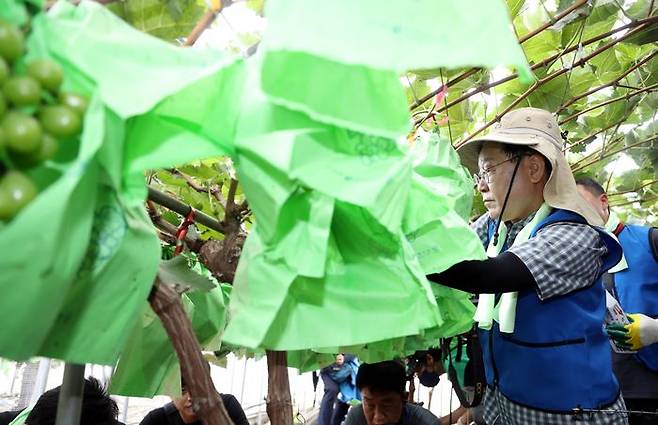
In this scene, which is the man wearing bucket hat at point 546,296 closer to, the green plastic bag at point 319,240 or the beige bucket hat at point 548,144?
the beige bucket hat at point 548,144

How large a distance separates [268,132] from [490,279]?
0.51 m

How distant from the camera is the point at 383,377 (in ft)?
6.12

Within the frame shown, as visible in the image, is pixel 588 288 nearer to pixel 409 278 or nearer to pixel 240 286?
pixel 409 278

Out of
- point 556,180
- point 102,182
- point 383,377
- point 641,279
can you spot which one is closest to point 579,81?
point 641,279

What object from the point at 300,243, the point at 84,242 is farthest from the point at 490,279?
the point at 84,242

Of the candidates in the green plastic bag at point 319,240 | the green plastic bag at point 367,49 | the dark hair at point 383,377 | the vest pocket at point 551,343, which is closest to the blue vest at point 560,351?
the vest pocket at point 551,343

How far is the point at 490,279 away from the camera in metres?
0.84

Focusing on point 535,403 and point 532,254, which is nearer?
point 532,254

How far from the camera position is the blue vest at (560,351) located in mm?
1028

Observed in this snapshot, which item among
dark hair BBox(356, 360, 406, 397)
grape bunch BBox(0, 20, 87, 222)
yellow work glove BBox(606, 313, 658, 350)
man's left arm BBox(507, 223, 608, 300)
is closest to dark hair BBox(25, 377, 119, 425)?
dark hair BBox(356, 360, 406, 397)

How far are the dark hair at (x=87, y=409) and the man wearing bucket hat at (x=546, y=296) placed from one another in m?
0.84

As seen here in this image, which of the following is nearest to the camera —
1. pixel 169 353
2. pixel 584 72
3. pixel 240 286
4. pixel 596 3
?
pixel 240 286

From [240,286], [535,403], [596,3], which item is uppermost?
[596,3]

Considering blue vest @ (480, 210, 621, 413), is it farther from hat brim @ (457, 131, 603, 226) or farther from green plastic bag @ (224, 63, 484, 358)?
green plastic bag @ (224, 63, 484, 358)
